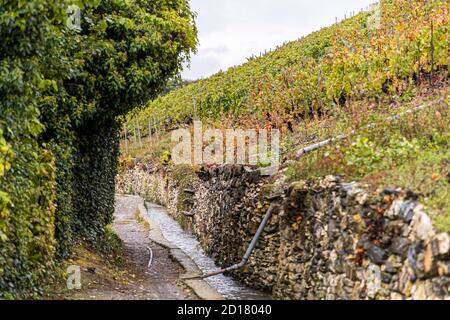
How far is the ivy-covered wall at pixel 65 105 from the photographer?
291 inches

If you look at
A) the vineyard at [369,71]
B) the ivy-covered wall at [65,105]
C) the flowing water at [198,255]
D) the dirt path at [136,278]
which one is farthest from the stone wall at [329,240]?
the ivy-covered wall at [65,105]

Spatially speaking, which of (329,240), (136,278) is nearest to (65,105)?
(136,278)

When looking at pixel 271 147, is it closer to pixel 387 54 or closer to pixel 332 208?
pixel 387 54

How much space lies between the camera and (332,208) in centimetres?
886

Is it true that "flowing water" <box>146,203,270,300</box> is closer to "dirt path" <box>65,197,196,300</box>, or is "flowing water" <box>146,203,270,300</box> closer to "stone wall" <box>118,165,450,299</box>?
"stone wall" <box>118,165,450,299</box>

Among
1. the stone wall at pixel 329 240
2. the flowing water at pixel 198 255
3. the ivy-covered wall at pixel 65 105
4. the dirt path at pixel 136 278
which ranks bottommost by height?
the flowing water at pixel 198 255

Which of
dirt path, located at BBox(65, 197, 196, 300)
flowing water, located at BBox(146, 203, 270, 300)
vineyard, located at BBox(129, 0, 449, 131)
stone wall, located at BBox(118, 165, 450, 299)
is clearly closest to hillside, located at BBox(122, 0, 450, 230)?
vineyard, located at BBox(129, 0, 449, 131)

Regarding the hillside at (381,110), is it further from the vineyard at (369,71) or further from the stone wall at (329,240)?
the stone wall at (329,240)

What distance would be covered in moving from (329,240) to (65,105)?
21.9 ft

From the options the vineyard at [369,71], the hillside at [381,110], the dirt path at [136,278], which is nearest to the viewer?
the hillside at [381,110]

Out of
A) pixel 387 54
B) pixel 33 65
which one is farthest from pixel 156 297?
pixel 387 54

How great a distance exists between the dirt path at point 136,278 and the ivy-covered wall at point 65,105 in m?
0.81

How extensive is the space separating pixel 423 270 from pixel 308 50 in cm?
2803

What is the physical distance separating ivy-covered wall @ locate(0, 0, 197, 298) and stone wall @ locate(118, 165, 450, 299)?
373 centimetres
